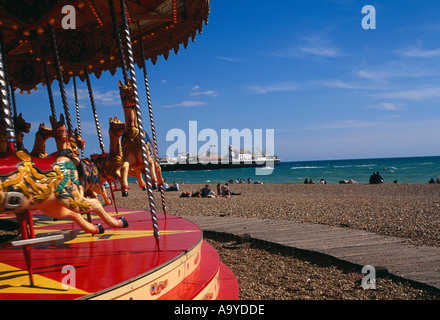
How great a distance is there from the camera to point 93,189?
503cm

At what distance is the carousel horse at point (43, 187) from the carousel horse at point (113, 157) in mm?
1910

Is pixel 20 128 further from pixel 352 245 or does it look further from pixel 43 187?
pixel 352 245

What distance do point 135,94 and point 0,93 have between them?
141 cm

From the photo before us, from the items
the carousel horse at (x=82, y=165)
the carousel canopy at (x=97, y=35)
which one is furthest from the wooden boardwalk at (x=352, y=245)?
the carousel canopy at (x=97, y=35)

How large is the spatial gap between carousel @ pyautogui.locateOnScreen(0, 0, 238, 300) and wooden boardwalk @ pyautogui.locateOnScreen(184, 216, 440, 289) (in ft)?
6.80

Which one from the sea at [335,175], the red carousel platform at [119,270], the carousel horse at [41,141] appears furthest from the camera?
the sea at [335,175]

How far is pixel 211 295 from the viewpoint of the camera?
11.8ft

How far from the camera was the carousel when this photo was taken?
9.07 feet

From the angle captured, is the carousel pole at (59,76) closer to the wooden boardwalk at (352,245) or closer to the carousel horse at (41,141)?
the carousel horse at (41,141)

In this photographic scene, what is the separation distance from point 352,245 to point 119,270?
189 inches

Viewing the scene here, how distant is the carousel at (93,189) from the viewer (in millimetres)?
2764
